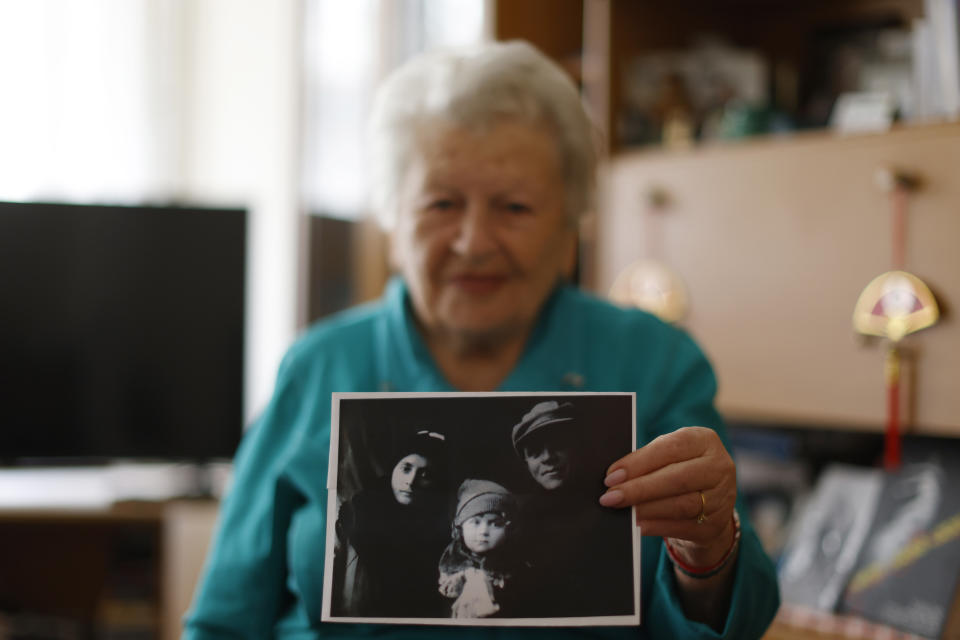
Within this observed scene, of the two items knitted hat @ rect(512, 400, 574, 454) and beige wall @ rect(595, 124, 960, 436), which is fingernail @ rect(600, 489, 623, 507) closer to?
knitted hat @ rect(512, 400, 574, 454)

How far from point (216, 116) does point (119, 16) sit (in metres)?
0.40

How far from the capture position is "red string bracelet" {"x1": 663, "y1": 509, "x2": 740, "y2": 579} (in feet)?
2.60

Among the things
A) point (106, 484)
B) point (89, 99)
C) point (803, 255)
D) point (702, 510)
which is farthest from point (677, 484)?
point (89, 99)

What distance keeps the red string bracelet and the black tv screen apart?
1009mm

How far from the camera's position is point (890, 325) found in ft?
3.79

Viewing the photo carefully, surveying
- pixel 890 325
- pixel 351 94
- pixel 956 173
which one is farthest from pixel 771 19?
pixel 351 94

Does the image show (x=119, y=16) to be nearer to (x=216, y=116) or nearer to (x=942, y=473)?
(x=216, y=116)

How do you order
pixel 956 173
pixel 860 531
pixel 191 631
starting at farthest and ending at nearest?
pixel 860 531, pixel 956 173, pixel 191 631

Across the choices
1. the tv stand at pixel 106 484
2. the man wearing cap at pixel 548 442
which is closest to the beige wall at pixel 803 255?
the man wearing cap at pixel 548 442

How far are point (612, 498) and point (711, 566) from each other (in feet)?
0.56

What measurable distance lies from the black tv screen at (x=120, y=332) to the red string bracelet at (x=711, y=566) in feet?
3.31

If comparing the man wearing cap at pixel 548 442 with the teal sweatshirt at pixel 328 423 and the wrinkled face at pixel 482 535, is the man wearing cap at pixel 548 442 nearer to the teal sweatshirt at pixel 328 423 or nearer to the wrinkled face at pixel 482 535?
the wrinkled face at pixel 482 535

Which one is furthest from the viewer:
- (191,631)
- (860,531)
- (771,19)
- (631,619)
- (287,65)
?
(287,65)

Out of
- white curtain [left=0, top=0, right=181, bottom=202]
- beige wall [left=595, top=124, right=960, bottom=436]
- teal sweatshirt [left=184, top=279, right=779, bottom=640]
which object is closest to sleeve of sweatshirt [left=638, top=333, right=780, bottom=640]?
teal sweatshirt [left=184, top=279, right=779, bottom=640]
